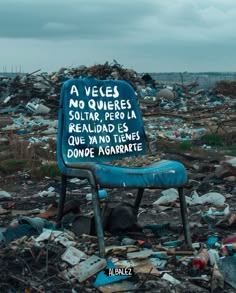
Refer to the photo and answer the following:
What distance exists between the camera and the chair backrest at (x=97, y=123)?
511cm

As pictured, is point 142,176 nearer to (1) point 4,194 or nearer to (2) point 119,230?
(2) point 119,230

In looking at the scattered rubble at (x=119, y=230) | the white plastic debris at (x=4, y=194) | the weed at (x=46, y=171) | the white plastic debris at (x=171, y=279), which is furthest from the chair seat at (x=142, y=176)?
the weed at (x=46, y=171)

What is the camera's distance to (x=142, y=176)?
4637 mm

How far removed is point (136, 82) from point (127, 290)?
2182cm

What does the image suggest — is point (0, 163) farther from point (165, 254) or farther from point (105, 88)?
point (165, 254)

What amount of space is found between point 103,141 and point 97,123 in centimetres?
15

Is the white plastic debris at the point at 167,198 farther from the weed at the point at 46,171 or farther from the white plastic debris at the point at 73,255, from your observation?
the white plastic debris at the point at 73,255

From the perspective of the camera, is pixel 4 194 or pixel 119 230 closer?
pixel 119 230

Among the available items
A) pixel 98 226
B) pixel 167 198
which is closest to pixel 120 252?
pixel 98 226

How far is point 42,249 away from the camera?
4480 millimetres

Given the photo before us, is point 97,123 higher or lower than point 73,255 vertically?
higher

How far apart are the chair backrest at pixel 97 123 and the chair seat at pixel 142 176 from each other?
50 centimetres

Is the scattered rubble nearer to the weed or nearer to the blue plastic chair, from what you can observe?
the weed

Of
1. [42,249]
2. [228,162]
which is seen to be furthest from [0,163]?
[42,249]
